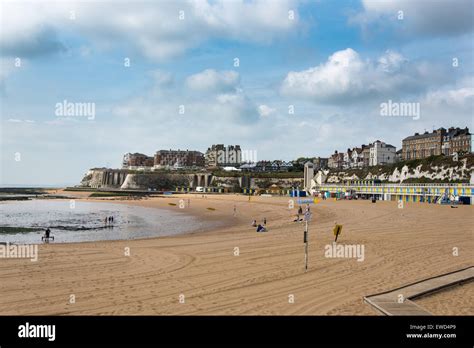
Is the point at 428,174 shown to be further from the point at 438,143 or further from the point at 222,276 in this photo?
the point at 222,276

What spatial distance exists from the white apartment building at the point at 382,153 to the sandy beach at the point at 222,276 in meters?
120

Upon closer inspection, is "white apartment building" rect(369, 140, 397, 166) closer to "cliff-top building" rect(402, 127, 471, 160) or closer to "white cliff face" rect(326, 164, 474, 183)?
"cliff-top building" rect(402, 127, 471, 160)

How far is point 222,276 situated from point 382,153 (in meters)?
134

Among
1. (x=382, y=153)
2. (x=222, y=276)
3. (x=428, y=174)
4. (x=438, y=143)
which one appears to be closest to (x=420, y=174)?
(x=428, y=174)

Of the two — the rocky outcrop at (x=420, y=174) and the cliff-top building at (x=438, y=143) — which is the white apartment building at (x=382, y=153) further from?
the rocky outcrop at (x=420, y=174)

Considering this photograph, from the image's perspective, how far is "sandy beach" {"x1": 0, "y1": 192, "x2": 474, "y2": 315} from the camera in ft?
33.1

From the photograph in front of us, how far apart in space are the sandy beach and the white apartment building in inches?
4739

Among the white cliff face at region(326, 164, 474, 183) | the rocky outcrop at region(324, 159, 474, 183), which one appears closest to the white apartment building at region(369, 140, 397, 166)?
the rocky outcrop at region(324, 159, 474, 183)

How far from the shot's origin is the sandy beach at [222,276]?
398 inches

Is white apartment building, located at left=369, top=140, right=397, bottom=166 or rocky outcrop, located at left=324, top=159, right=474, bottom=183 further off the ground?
white apartment building, located at left=369, top=140, right=397, bottom=166

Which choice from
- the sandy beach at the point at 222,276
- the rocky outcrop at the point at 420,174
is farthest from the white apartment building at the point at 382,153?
the sandy beach at the point at 222,276

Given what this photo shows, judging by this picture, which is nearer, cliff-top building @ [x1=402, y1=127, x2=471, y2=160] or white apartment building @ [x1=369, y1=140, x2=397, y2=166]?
cliff-top building @ [x1=402, y1=127, x2=471, y2=160]

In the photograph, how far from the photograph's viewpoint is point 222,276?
13.4 meters
